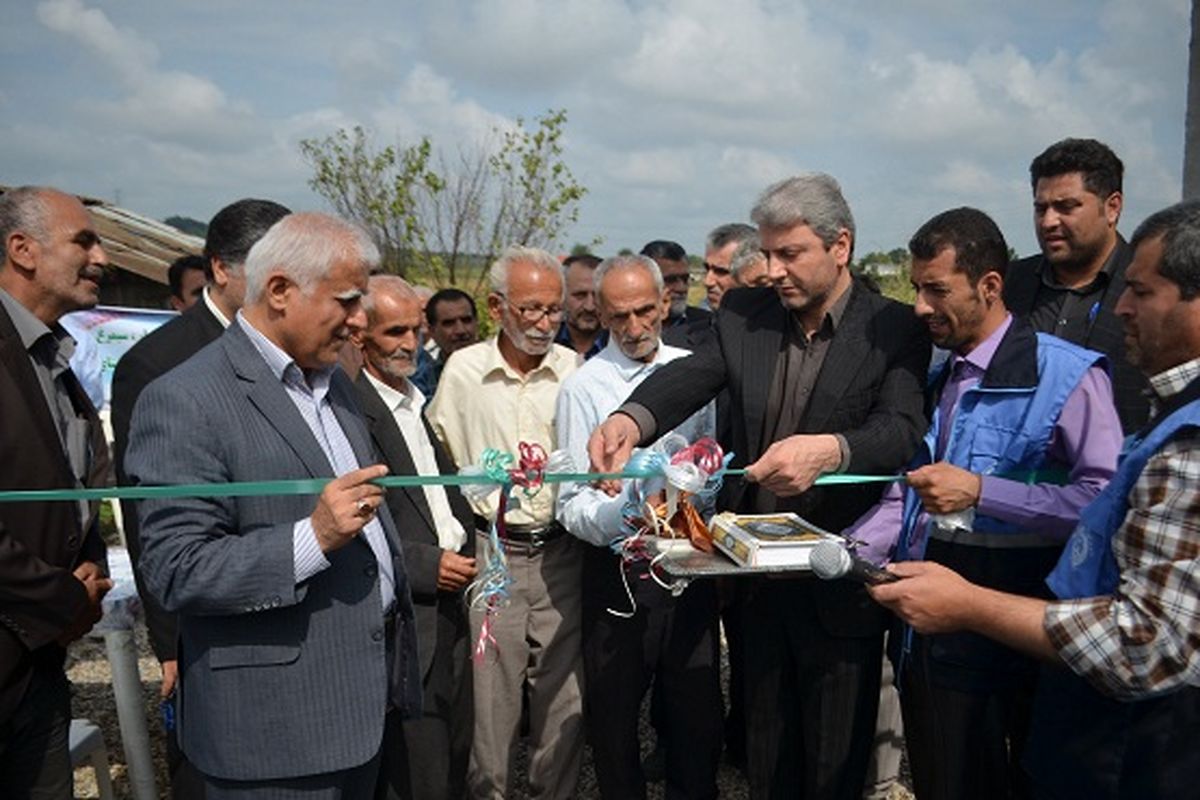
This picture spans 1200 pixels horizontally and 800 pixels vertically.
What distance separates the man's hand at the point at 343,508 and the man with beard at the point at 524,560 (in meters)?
1.62

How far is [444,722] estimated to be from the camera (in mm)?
3693

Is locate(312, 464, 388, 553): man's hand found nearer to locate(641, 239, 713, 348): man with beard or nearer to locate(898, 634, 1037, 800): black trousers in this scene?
locate(898, 634, 1037, 800): black trousers

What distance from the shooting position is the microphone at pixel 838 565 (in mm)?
2254

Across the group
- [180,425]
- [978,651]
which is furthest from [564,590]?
[180,425]

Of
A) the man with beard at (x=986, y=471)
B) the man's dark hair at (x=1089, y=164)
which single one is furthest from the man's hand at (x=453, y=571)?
the man's dark hair at (x=1089, y=164)

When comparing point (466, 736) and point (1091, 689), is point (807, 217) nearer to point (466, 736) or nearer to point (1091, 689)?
point (1091, 689)

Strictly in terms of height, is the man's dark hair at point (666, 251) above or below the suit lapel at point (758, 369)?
above

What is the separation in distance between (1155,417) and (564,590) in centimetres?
257

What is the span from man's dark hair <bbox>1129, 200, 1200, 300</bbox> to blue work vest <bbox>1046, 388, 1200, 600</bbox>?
330 millimetres

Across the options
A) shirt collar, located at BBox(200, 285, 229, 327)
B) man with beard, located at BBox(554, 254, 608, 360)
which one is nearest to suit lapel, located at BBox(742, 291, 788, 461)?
shirt collar, located at BBox(200, 285, 229, 327)

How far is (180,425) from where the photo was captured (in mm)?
2246

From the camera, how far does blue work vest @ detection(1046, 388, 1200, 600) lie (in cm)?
198

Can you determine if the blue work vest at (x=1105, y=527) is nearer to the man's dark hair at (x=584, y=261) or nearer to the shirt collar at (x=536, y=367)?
the shirt collar at (x=536, y=367)

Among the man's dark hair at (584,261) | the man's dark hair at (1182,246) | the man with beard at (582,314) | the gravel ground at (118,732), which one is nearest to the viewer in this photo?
the man's dark hair at (1182,246)
